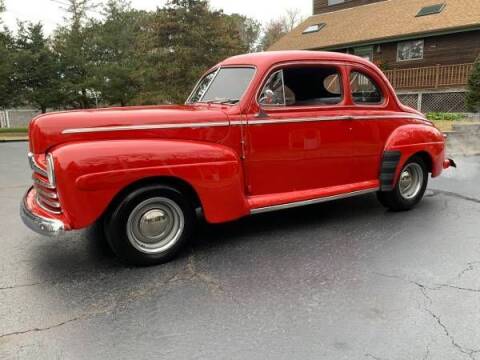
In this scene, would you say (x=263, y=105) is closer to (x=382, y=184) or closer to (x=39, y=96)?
(x=382, y=184)

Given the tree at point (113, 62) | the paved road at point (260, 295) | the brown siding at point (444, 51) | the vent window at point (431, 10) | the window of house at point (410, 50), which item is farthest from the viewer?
the tree at point (113, 62)

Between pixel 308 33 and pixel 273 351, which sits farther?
pixel 308 33

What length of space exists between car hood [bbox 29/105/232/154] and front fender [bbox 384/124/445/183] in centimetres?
237

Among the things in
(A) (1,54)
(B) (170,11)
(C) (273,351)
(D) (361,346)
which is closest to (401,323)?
(D) (361,346)

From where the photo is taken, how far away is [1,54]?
2084cm

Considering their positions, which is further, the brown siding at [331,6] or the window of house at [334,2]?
the window of house at [334,2]

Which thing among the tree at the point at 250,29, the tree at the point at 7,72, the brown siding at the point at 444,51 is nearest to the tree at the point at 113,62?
the tree at the point at 7,72

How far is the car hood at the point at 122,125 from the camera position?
3.47 meters

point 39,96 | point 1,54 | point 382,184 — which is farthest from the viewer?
point 39,96

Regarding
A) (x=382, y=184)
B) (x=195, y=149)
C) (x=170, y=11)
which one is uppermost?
(x=170, y=11)

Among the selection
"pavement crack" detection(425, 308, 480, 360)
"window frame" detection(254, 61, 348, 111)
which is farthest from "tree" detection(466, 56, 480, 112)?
"pavement crack" detection(425, 308, 480, 360)

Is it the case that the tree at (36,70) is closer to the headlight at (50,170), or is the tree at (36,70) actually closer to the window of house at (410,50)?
the window of house at (410,50)

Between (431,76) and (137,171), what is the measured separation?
19.4 m

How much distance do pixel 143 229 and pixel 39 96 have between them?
22.0m
